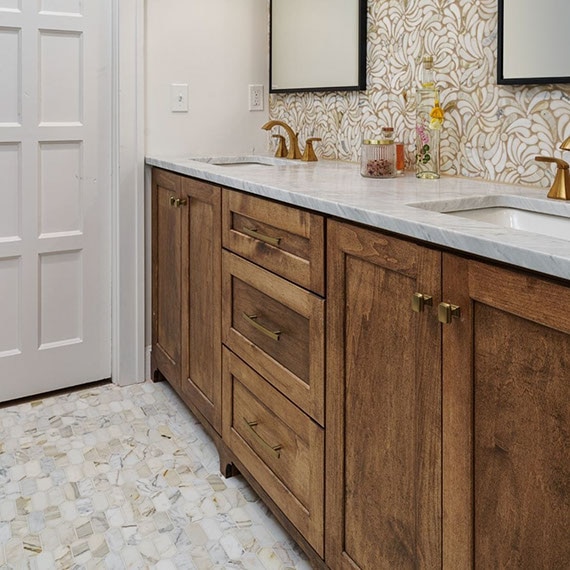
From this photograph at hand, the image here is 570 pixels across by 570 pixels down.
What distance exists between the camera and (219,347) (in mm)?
1886

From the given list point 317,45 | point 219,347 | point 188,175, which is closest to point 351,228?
point 219,347

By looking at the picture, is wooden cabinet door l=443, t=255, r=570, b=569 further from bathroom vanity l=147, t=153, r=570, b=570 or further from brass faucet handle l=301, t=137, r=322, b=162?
brass faucet handle l=301, t=137, r=322, b=162

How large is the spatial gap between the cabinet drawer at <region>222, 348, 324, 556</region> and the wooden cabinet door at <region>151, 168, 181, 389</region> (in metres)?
0.52

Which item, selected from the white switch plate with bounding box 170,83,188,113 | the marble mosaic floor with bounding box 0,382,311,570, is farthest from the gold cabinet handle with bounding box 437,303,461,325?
the white switch plate with bounding box 170,83,188,113

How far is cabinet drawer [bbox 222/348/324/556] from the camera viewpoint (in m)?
A: 1.40

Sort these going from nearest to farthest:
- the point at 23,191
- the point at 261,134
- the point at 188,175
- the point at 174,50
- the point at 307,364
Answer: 1. the point at 307,364
2. the point at 188,175
3. the point at 23,191
4. the point at 174,50
5. the point at 261,134

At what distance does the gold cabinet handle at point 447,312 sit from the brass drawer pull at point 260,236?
23.5 inches

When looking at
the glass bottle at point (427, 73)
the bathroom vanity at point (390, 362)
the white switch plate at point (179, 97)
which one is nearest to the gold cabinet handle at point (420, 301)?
the bathroom vanity at point (390, 362)

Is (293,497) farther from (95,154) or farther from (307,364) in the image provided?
(95,154)

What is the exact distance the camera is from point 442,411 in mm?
1001

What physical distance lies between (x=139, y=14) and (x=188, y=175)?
75 centimetres

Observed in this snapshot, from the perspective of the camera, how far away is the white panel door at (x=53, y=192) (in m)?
2.28

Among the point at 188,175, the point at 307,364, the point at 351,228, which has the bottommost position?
the point at 307,364

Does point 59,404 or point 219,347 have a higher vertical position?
point 219,347
